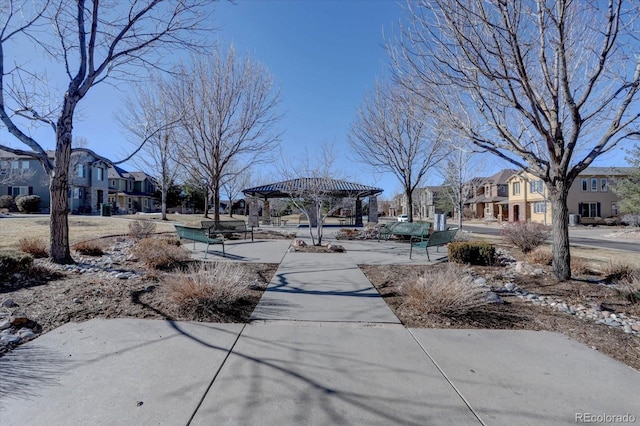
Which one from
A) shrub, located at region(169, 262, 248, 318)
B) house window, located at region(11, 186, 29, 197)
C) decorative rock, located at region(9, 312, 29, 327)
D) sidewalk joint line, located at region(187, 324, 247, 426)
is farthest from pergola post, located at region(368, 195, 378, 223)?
house window, located at region(11, 186, 29, 197)

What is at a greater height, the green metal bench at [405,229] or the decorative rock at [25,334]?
the green metal bench at [405,229]

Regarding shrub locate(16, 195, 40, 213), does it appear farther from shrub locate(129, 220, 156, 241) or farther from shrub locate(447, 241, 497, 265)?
shrub locate(447, 241, 497, 265)

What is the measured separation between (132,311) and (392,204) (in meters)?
82.6

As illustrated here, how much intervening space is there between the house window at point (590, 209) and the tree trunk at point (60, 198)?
46.2 meters

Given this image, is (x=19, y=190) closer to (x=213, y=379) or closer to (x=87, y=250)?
(x=87, y=250)

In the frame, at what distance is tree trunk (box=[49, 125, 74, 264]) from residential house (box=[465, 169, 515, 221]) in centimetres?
4899

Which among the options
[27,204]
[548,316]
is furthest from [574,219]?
[27,204]

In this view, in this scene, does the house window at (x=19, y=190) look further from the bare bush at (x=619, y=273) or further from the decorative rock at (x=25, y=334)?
the bare bush at (x=619, y=273)

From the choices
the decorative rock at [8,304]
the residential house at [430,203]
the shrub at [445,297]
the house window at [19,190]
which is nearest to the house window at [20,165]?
the house window at [19,190]

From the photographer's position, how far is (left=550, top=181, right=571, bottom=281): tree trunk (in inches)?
252

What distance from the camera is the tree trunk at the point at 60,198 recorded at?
7.18 meters

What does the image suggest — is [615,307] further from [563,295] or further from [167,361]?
[167,361]

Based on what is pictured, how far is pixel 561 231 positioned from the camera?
647cm

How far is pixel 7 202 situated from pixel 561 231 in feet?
144
